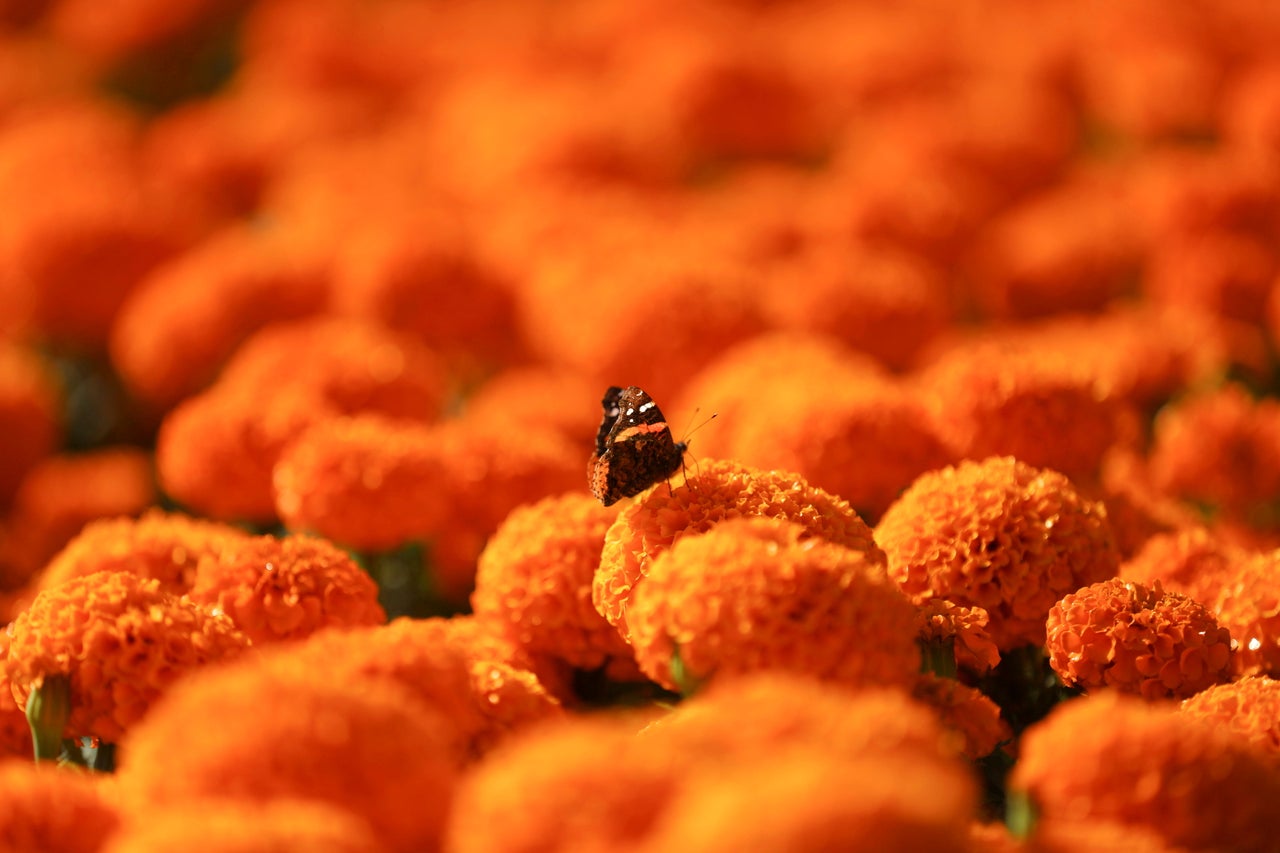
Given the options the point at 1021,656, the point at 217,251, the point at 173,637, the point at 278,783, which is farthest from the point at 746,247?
the point at 278,783

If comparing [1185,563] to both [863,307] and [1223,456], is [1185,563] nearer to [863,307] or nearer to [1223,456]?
[1223,456]

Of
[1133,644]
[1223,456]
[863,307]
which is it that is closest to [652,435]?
[1133,644]

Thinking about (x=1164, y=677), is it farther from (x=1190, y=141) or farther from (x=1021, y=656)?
(x=1190, y=141)

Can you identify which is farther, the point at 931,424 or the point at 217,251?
the point at 217,251

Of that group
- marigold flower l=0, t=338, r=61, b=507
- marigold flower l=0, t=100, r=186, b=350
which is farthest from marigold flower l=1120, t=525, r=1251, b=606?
marigold flower l=0, t=100, r=186, b=350

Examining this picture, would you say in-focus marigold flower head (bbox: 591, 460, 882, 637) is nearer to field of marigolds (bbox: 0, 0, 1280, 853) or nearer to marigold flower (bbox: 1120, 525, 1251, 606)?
field of marigolds (bbox: 0, 0, 1280, 853)

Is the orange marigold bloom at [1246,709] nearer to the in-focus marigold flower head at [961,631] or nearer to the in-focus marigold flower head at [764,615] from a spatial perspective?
the in-focus marigold flower head at [961,631]
